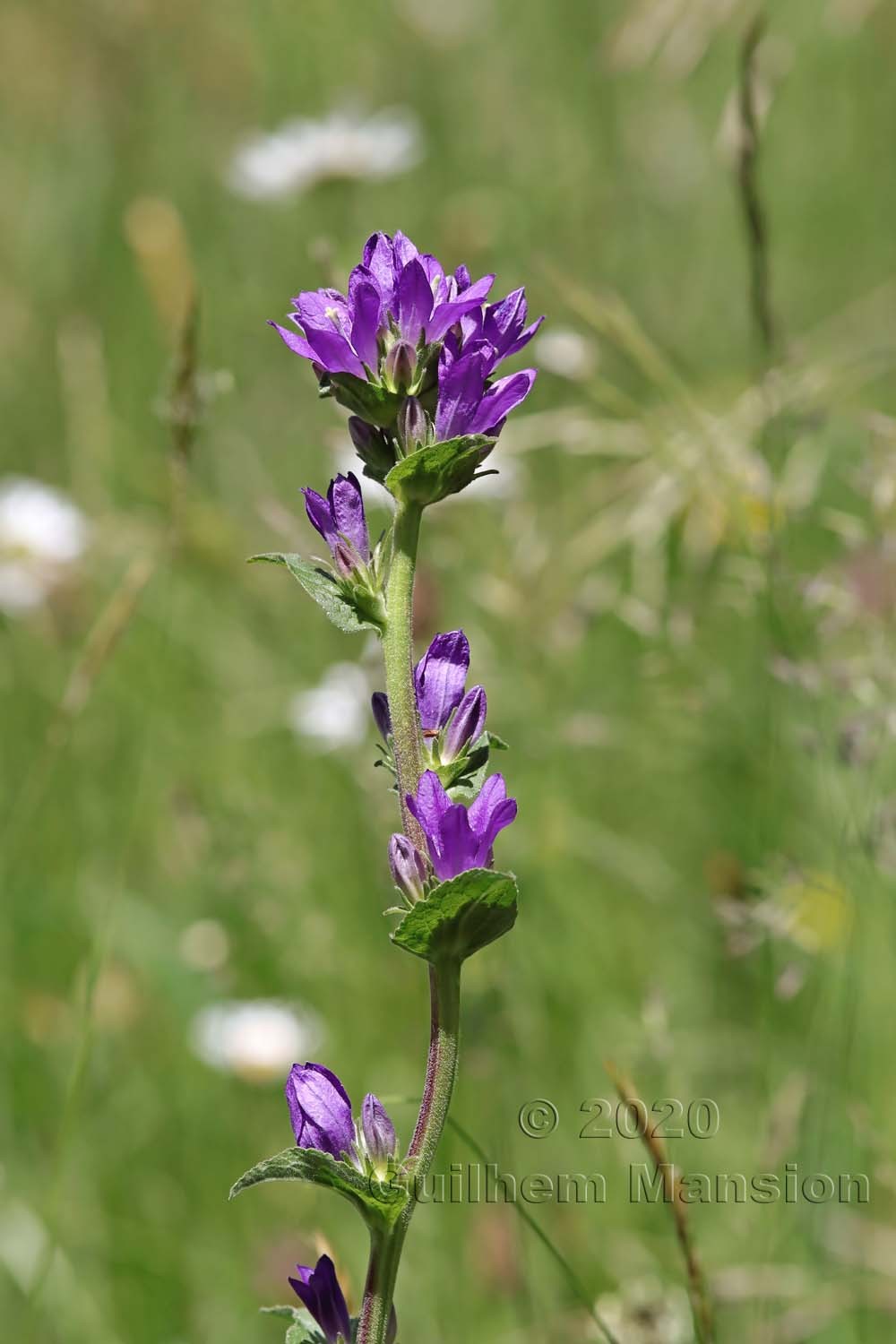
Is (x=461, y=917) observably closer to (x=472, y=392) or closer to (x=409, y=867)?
(x=409, y=867)

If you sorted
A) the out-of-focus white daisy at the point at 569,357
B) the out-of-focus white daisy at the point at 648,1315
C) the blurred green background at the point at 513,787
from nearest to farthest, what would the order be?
1. the out-of-focus white daisy at the point at 648,1315
2. the blurred green background at the point at 513,787
3. the out-of-focus white daisy at the point at 569,357

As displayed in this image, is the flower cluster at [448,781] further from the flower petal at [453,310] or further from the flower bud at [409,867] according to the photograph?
the flower petal at [453,310]

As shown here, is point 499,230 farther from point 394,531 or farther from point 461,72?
point 394,531

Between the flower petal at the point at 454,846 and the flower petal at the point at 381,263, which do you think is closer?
the flower petal at the point at 454,846

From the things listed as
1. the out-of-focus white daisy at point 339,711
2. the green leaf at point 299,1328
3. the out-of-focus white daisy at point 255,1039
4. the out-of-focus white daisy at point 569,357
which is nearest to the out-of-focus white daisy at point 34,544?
the out-of-focus white daisy at point 339,711

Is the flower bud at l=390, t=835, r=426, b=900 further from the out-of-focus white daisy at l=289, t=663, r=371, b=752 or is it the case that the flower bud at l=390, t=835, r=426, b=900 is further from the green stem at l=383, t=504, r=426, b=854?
the out-of-focus white daisy at l=289, t=663, r=371, b=752

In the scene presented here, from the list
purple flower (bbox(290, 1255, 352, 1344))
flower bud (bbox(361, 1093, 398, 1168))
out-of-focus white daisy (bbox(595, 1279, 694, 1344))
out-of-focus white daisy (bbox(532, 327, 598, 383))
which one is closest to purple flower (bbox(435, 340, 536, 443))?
flower bud (bbox(361, 1093, 398, 1168))
